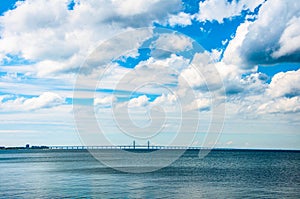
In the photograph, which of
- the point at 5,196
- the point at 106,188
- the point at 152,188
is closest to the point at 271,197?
the point at 152,188

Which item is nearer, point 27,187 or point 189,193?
point 189,193

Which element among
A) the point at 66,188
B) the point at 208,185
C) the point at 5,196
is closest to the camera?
the point at 5,196

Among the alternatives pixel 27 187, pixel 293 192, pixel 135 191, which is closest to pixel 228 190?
pixel 293 192

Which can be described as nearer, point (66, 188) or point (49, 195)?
point (49, 195)

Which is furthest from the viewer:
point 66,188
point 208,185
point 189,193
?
point 208,185

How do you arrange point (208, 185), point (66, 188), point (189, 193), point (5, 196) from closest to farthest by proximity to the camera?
point (5, 196)
point (189, 193)
point (66, 188)
point (208, 185)

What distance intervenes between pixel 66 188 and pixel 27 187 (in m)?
9.82

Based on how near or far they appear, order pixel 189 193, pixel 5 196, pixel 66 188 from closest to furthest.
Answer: pixel 5 196, pixel 189 193, pixel 66 188

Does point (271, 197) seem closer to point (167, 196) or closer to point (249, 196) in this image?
point (249, 196)

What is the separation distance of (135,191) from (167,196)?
29.4 ft

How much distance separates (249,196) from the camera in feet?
221

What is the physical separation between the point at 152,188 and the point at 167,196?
11.0 metres

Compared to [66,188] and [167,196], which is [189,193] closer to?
[167,196]

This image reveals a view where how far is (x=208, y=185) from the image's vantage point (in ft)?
275
